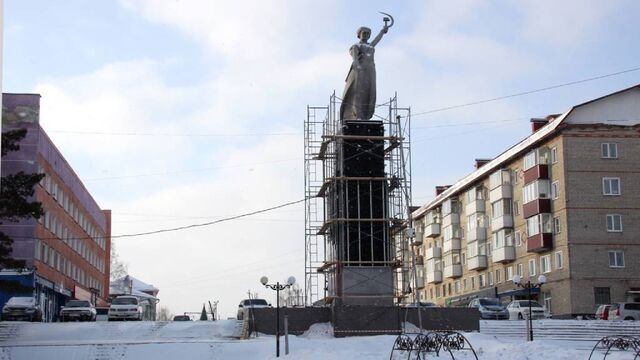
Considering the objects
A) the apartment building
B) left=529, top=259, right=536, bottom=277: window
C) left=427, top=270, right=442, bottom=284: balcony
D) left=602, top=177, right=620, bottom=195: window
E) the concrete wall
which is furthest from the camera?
left=427, top=270, right=442, bottom=284: balcony

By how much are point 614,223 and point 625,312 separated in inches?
470

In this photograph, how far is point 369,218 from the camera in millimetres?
34469

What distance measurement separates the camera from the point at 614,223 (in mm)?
52594

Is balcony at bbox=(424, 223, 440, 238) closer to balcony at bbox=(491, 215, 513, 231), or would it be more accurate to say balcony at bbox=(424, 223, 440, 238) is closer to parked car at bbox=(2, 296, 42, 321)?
balcony at bbox=(491, 215, 513, 231)

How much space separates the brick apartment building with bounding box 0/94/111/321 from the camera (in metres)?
49.7

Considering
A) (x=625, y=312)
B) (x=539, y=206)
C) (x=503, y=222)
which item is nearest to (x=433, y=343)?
(x=625, y=312)

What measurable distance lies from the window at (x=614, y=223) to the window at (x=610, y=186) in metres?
1.47

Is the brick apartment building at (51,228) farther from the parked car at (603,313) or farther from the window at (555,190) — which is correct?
the window at (555,190)

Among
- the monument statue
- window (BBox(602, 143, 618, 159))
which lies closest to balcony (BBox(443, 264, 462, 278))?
window (BBox(602, 143, 618, 159))

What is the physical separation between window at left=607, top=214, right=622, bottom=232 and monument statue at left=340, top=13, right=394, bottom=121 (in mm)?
23414

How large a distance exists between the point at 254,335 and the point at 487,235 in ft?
131

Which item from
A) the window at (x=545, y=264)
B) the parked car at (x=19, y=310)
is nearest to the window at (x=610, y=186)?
the window at (x=545, y=264)

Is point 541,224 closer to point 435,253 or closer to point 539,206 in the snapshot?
point 539,206

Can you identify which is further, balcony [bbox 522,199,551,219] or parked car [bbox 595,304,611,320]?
balcony [bbox 522,199,551,219]
